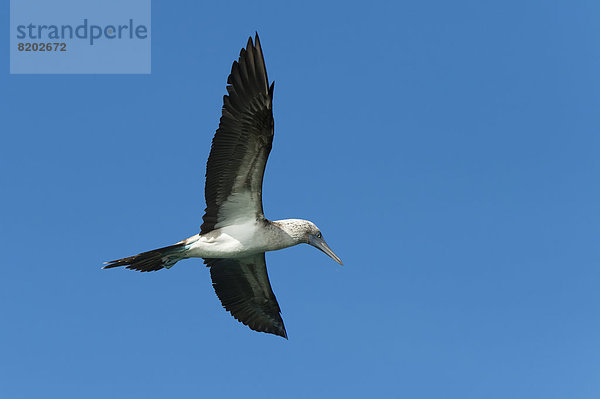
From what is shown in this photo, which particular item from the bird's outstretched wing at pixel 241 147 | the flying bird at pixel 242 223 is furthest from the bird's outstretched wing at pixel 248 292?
the bird's outstretched wing at pixel 241 147

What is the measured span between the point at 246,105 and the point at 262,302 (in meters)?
4.27

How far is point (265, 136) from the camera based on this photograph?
11258 mm

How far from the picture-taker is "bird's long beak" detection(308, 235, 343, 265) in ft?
42.3

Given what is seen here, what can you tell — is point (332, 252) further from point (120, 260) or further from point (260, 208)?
point (120, 260)

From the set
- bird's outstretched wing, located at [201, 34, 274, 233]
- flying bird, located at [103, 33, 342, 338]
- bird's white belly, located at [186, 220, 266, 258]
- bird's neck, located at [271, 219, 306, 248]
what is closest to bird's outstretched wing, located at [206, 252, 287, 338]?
flying bird, located at [103, 33, 342, 338]

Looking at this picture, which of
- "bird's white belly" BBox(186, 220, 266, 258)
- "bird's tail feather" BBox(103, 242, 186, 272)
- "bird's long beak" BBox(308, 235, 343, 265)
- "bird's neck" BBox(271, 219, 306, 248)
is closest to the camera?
"bird's tail feather" BBox(103, 242, 186, 272)

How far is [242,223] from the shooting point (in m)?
12.1

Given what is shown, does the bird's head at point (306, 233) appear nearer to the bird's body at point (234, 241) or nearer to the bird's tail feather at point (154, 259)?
the bird's body at point (234, 241)

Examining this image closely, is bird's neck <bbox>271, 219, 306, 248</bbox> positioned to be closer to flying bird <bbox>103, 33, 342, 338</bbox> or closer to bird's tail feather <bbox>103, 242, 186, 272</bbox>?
flying bird <bbox>103, 33, 342, 338</bbox>

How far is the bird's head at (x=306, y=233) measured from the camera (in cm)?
1250

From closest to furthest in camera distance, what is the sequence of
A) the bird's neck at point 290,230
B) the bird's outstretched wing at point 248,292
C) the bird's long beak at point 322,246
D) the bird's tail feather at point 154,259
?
the bird's tail feather at point 154,259, the bird's neck at point 290,230, the bird's long beak at point 322,246, the bird's outstretched wing at point 248,292

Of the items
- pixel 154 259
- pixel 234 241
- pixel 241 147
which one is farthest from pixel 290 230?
pixel 154 259

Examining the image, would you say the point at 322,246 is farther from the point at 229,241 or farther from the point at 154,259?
the point at 154,259

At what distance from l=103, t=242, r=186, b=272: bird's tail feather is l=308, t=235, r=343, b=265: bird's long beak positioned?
7.18 ft
